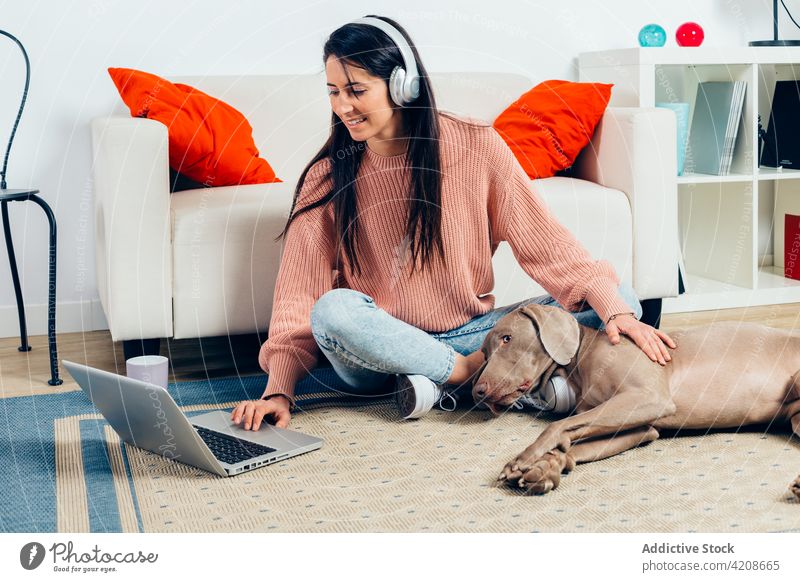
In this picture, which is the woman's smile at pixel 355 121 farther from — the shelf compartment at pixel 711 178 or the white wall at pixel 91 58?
the shelf compartment at pixel 711 178

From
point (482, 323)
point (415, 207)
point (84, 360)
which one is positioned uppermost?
point (415, 207)

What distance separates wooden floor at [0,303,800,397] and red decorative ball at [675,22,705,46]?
0.90 metres

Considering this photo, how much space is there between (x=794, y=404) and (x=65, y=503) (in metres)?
1.21

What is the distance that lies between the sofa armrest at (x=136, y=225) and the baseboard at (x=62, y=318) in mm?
638

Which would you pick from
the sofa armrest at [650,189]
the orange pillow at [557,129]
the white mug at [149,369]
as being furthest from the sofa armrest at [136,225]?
the sofa armrest at [650,189]

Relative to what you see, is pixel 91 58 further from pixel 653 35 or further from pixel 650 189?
pixel 653 35

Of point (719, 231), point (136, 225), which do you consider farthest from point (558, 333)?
point (719, 231)

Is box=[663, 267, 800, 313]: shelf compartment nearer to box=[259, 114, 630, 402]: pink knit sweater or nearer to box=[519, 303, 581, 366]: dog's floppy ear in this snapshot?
box=[259, 114, 630, 402]: pink knit sweater

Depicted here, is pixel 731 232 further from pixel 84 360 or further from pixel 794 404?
pixel 84 360

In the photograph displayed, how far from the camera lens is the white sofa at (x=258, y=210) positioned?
2.19 m

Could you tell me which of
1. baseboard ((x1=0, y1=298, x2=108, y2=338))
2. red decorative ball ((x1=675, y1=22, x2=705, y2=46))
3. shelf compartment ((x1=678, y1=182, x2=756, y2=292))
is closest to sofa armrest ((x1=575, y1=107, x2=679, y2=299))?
shelf compartment ((x1=678, y1=182, x2=756, y2=292))

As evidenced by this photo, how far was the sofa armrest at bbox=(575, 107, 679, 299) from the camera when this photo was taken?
250 centimetres
